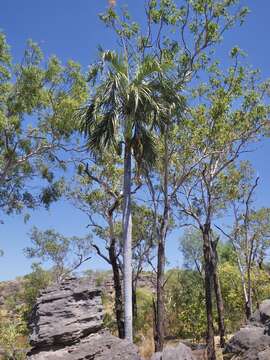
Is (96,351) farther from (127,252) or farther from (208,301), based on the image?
(208,301)

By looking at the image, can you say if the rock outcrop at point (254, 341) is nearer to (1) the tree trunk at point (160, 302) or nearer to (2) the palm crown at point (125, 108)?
(1) the tree trunk at point (160, 302)

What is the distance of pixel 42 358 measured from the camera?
10328 millimetres

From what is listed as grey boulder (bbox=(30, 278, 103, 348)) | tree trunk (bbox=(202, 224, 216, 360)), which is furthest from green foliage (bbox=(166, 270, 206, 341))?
grey boulder (bbox=(30, 278, 103, 348))

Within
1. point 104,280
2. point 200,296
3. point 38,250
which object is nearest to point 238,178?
point 200,296

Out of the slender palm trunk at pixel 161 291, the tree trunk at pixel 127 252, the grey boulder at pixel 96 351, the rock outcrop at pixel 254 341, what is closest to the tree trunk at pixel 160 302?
the slender palm trunk at pixel 161 291

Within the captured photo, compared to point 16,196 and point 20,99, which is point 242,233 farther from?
point 20,99

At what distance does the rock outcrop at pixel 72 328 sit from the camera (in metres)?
10.3

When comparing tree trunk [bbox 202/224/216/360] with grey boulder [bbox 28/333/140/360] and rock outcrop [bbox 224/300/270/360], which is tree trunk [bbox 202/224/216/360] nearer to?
rock outcrop [bbox 224/300/270/360]

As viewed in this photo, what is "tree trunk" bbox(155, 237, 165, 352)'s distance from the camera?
14641mm

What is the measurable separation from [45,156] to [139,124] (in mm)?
7105

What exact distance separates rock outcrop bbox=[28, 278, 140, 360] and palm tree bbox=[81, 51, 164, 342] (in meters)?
2.59

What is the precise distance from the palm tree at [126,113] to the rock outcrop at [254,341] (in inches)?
224

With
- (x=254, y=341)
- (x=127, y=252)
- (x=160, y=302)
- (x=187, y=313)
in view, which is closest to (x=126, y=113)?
(x=127, y=252)

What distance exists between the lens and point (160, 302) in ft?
50.1
